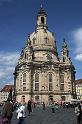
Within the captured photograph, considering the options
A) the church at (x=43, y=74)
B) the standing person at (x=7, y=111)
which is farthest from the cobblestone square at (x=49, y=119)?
the church at (x=43, y=74)

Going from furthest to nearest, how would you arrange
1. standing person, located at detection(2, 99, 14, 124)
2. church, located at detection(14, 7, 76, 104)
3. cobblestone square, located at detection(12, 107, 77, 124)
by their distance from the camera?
1. church, located at detection(14, 7, 76, 104)
2. cobblestone square, located at detection(12, 107, 77, 124)
3. standing person, located at detection(2, 99, 14, 124)

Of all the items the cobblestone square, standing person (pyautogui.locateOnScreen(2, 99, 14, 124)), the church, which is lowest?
the cobblestone square

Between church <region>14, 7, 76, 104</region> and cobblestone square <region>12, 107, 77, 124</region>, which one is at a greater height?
church <region>14, 7, 76, 104</region>

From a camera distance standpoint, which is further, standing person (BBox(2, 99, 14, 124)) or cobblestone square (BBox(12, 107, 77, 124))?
cobblestone square (BBox(12, 107, 77, 124))

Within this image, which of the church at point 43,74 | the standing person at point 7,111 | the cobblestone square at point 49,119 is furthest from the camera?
the church at point 43,74

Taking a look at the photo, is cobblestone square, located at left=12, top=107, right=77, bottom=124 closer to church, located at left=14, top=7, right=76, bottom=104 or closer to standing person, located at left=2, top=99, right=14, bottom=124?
standing person, located at left=2, top=99, right=14, bottom=124

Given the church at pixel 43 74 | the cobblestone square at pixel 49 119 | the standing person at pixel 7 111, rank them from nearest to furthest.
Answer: the standing person at pixel 7 111 → the cobblestone square at pixel 49 119 → the church at pixel 43 74

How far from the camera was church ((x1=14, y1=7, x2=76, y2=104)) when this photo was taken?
284 ft

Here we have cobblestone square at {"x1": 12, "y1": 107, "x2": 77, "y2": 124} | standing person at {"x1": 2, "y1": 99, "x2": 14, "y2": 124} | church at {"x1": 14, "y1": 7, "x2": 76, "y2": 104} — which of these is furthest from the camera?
church at {"x1": 14, "y1": 7, "x2": 76, "y2": 104}

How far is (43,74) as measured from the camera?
89125mm

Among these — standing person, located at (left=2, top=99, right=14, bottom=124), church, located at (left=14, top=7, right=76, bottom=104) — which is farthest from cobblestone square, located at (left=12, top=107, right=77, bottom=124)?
church, located at (left=14, top=7, right=76, bottom=104)

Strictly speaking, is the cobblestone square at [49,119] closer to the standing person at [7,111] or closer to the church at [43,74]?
the standing person at [7,111]

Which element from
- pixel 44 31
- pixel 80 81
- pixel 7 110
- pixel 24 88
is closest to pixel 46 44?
pixel 44 31

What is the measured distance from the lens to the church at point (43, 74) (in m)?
86.6
